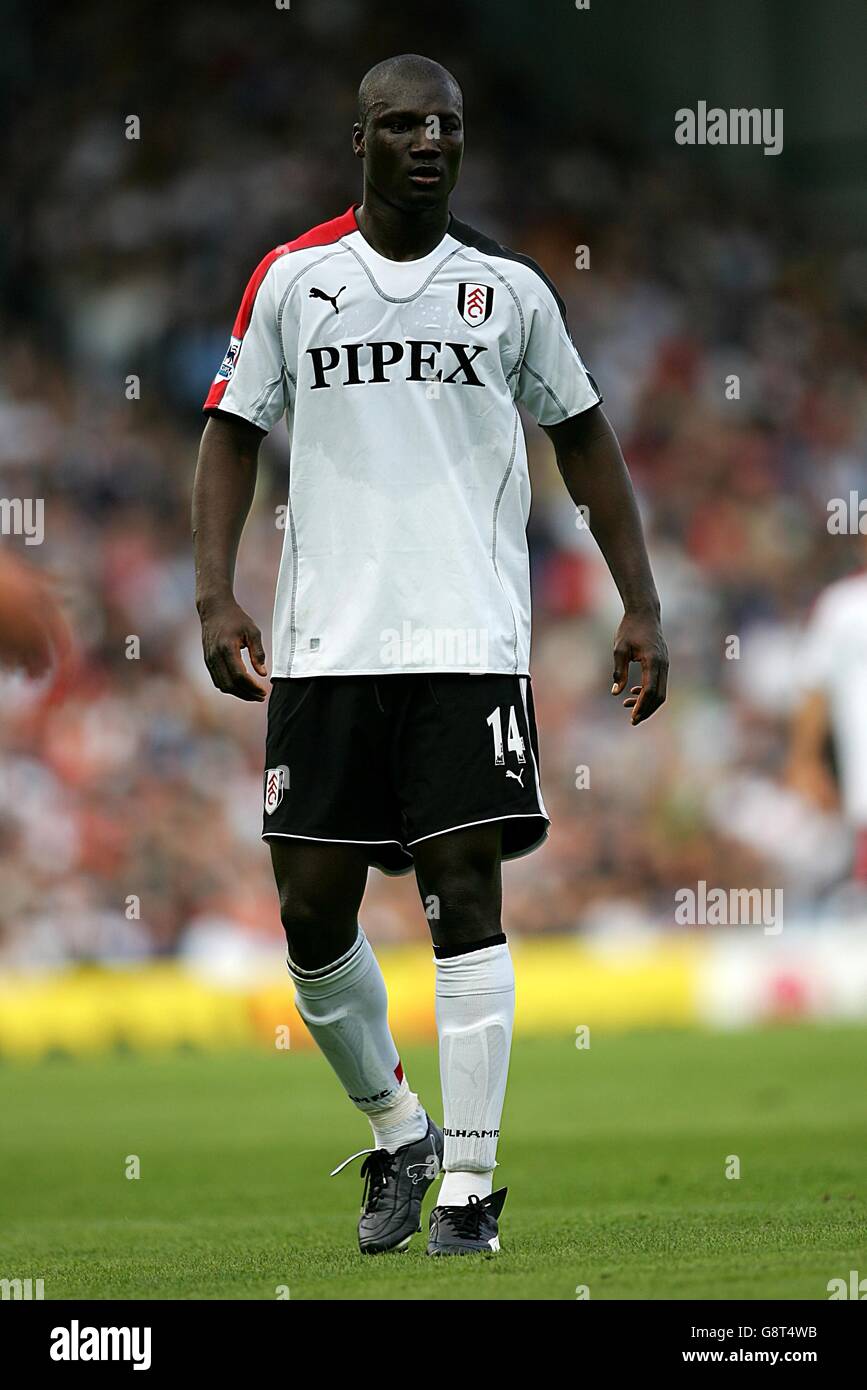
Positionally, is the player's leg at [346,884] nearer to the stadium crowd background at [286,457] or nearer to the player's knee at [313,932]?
the player's knee at [313,932]

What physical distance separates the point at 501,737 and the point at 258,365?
1.08 metres

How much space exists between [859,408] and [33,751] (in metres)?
7.53

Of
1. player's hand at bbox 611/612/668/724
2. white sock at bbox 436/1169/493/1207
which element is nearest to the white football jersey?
player's hand at bbox 611/612/668/724

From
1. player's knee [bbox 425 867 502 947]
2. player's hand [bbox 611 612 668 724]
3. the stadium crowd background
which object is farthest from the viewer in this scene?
the stadium crowd background

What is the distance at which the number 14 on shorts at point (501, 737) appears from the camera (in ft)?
16.0

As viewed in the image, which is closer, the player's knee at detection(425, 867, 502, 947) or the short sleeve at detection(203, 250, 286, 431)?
the player's knee at detection(425, 867, 502, 947)

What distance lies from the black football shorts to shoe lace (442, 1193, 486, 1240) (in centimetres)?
82

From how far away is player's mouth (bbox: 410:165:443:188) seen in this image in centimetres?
492

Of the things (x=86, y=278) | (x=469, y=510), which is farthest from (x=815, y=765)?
(x=86, y=278)

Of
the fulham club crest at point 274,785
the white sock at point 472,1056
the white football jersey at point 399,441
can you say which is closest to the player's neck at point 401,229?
the white football jersey at point 399,441

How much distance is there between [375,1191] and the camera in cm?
516

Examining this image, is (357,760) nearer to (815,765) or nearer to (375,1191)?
(375,1191)

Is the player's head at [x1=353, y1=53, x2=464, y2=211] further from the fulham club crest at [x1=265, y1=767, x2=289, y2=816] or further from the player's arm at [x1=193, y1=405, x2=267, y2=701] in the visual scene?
the fulham club crest at [x1=265, y1=767, x2=289, y2=816]

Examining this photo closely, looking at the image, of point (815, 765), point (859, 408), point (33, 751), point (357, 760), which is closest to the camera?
point (357, 760)
